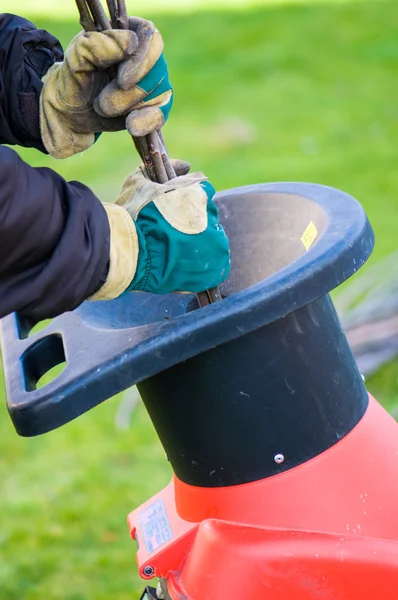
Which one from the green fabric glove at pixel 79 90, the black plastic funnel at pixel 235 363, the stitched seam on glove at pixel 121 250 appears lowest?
the black plastic funnel at pixel 235 363

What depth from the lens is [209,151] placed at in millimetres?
4934

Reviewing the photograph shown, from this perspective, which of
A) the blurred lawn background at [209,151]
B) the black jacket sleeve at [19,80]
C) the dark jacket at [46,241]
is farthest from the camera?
the blurred lawn background at [209,151]

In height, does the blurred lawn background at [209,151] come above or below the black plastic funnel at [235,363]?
below

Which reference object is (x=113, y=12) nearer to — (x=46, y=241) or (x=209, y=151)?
(x=46, y=241)

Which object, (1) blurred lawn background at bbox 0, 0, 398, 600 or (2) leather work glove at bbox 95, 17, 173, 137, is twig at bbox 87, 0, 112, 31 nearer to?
(2) leather work glove at bbox 95, 17, 173, 137

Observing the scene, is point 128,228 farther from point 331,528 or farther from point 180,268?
point 331,528

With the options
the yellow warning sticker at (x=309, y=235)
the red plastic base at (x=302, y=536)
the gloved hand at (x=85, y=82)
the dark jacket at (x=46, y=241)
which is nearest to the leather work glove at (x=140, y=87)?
the gloved hand at (x=85, y=82)

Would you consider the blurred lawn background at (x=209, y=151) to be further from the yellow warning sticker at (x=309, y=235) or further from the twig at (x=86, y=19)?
the twig at (x=86, y=19)

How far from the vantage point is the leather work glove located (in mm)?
1178

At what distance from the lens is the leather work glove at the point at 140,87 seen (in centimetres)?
118

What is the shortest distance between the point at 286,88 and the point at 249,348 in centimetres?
483

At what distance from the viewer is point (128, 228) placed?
1.13 metres

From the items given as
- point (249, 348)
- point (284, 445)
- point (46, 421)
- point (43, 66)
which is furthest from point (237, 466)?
point (43, 66)

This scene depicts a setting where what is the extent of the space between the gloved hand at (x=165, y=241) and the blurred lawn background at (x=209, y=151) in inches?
46.5
